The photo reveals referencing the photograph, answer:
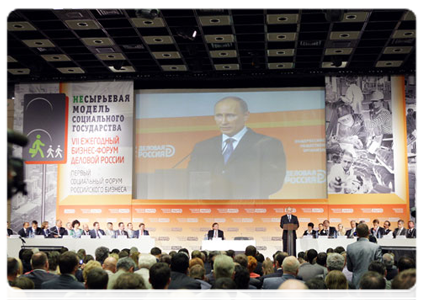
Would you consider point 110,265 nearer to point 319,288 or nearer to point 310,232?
point 319,288

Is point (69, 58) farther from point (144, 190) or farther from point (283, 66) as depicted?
point (283, 66)

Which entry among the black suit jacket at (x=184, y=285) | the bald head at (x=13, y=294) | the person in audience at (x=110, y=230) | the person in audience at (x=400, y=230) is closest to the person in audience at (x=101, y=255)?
the black suit jacket at (x=184, y=285)

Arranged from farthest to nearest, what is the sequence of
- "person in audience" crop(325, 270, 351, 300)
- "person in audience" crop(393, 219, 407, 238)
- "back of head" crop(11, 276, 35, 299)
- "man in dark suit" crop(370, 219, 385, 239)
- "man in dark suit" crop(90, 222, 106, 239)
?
"man in dark suit" crop(90, 222, 106, 239) < "man in dark suit" crop(370, 219, 385, 239) < "person in audience" crop(393, 219, 407, 238) < "person in audience" crop(325, 270, 351, 300) < "back of head" crop(11, 276, 35, 299)

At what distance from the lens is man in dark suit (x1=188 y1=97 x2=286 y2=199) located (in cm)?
1530

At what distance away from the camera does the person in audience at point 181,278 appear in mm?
4371

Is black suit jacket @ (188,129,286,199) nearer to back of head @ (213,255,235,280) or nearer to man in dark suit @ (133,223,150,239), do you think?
man in dark suit @ (133,223,150,239)

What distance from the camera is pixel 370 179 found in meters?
14.9

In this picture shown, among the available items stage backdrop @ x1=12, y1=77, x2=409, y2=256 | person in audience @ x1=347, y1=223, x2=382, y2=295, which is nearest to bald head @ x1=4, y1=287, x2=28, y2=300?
person in audience @ x1=347, y1=223, x2=382, y2=295

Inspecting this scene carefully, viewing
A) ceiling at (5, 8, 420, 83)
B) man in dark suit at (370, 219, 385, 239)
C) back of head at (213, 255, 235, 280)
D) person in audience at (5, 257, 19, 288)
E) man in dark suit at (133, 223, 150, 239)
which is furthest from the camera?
man in dark suit at (133, 223, 150, 239)

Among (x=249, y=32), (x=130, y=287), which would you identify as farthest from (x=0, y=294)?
(x=249, y=32)

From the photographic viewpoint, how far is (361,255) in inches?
216

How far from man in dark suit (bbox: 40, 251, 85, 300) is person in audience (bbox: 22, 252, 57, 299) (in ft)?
1.62

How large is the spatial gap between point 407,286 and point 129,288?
5.11 feet

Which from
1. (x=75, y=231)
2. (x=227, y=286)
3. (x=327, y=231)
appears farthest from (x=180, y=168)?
(x=227, y=286)
